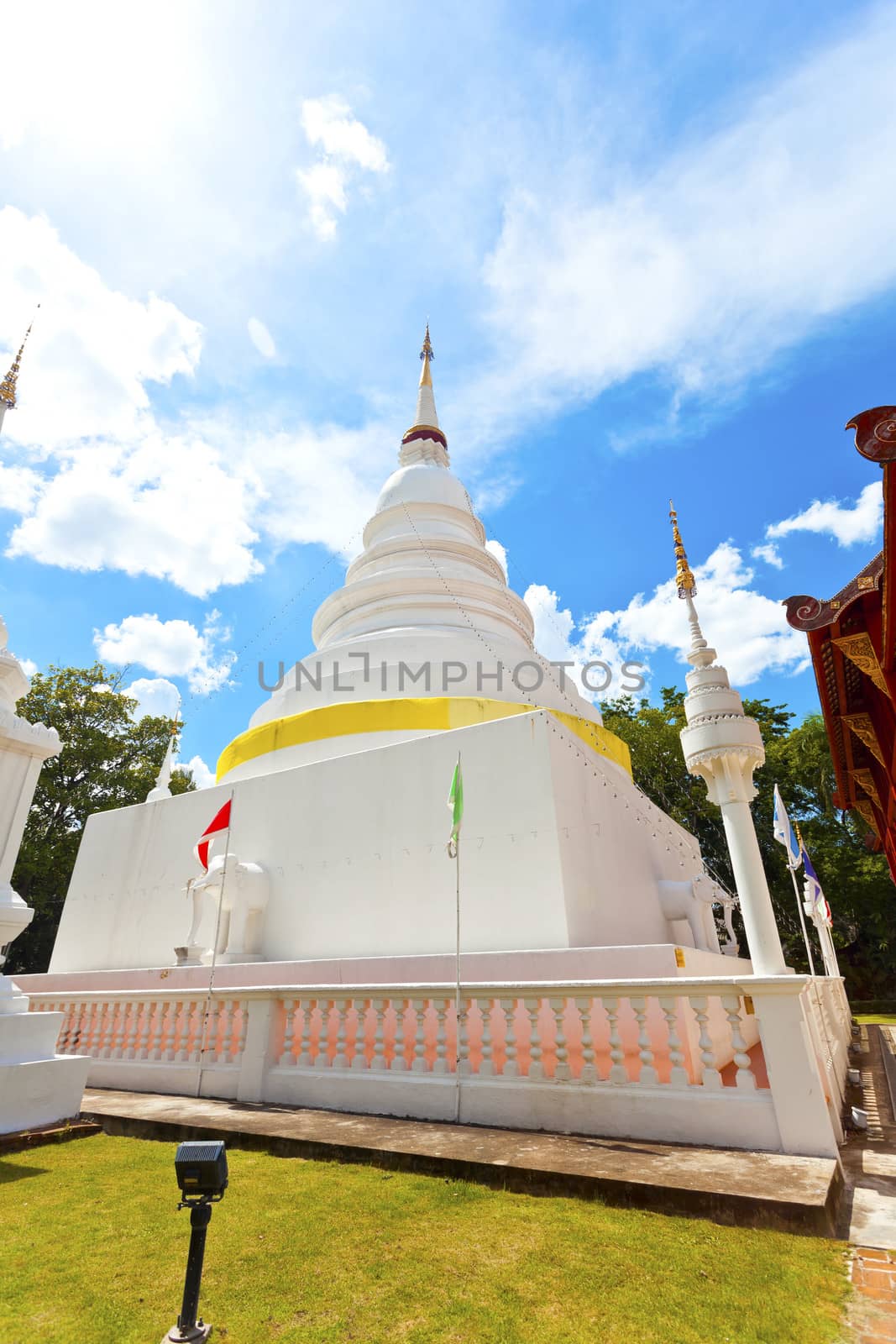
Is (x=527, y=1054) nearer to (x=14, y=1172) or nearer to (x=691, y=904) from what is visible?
(x=14, y=1172)

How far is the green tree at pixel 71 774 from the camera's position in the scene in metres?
22.9

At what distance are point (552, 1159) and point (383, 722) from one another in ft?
22.8

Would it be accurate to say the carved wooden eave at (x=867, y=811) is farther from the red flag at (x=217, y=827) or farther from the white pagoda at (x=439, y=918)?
the red flag at (x=217, y=827)

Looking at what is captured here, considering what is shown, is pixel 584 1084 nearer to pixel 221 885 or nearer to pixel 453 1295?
pixel 453 1295

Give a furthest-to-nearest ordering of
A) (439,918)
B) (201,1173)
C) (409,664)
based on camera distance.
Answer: (409,664)
(439,918)
(201,1173)

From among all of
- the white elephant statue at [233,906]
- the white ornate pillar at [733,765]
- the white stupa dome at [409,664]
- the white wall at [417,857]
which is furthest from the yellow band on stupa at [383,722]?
the white ornate pillar at [733,765]

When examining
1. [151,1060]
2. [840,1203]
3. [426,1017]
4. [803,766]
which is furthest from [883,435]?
[803,766]

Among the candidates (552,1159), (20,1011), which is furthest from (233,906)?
(552,1159)

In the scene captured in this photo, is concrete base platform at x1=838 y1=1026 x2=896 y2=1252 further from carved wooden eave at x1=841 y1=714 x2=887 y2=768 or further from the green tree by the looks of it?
the green tree

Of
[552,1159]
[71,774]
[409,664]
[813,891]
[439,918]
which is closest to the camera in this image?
[552,1159]

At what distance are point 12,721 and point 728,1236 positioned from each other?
5.54 metres

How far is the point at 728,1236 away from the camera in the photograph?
3.05 meters

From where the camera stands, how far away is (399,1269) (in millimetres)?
2781

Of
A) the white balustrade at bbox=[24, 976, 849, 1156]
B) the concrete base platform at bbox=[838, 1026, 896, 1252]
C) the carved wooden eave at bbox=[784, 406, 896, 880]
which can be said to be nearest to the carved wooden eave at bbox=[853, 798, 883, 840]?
the carved wooden eave at bbox=[784, 406, 896, 880]
